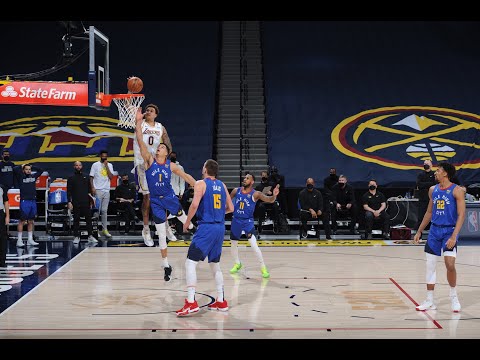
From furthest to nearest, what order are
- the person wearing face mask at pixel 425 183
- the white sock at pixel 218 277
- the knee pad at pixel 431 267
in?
the person wearing face mask at pixel 425 183, the white sock at pixel 218 277, the knee pad at pixel 431 267

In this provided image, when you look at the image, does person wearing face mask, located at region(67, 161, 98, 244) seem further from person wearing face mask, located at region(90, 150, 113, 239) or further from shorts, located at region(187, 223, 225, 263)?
shorts, located at region(187, 223, 225, 263)

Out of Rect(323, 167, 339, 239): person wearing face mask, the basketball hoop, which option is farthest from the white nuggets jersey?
Rect(323, 167, 339, 239): person wearing face mask

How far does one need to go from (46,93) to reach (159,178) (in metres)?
5.82

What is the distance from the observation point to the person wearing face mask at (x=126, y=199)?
1658cm

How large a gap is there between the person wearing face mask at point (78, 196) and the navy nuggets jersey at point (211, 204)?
7.80 meters

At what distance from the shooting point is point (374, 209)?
16.2 metres

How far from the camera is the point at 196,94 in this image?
21188 millimetres

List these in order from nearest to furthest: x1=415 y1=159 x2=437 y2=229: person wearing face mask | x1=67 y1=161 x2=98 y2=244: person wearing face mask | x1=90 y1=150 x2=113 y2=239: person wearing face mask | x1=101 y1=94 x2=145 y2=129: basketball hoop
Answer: x1=101 y1=94 x2=145 y2=129: basketball hoop → x1=67 y1=161 x2=98 y2=244: person wearing face mask → x1=90 y1=150 x2=113 y2=239: person wearing face mask → x1=415 y1=159 x2=437 y2=229: person wearing face mask

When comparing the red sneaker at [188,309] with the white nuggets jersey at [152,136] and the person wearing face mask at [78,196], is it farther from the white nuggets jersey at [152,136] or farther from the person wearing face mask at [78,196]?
the person wearing face mask at [78,196]

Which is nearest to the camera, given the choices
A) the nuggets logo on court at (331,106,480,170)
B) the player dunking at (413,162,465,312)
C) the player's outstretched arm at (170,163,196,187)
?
the player dunking at (413,162,465,312)

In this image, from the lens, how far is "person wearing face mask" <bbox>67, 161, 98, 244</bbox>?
50.1 feet

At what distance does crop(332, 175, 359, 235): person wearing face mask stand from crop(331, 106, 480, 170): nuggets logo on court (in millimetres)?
2967

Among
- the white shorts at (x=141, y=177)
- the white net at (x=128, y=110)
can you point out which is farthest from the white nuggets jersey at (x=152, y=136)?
the white net at (x=128, y=110)
